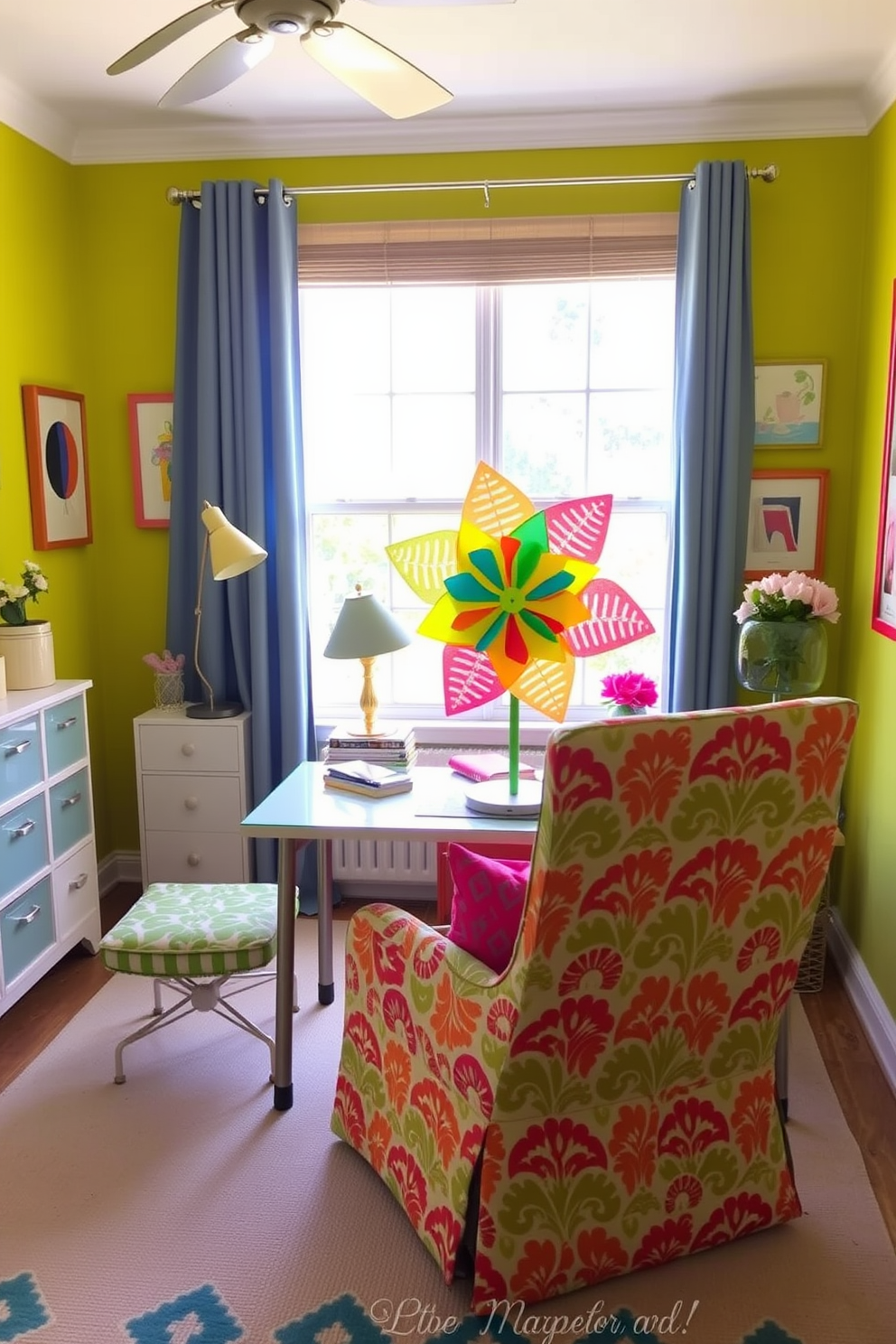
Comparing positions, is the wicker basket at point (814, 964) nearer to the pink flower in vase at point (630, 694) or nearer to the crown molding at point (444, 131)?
the pink flower in vase at point (630, 694)

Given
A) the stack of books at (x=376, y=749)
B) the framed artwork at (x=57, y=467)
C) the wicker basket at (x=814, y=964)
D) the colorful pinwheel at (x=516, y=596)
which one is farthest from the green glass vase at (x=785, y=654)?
the framed artwork at (x=57, y=467)

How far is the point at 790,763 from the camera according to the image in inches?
65.7

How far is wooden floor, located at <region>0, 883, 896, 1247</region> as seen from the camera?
2.33m

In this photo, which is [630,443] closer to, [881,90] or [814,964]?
[881,90]

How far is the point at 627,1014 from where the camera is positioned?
174cm

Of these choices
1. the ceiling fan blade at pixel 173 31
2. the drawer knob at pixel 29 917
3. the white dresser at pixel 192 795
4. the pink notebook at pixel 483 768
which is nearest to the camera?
the ceiling fan blade at pixel 173 31

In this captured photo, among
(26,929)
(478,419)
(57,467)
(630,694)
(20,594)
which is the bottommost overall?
(26,929)

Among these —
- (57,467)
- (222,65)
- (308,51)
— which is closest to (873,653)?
(308,51)

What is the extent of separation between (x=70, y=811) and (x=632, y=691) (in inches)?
67.7

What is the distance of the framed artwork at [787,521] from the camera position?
341cm

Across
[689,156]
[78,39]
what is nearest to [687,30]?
[689,156]

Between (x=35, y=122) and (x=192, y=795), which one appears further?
(x=192, y=795)

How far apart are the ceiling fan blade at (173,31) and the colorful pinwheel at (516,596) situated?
99 cm

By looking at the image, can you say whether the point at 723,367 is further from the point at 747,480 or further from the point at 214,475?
the point at 214,475
